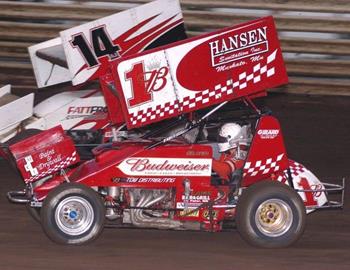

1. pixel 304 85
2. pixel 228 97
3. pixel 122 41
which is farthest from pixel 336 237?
pixel 304 85

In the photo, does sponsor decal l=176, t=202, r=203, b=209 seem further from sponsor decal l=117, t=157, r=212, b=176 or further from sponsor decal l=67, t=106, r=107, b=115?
sponsor decal l=67, t=106, r=107, b=115

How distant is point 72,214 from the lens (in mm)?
8203

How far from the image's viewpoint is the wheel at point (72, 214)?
8.14m

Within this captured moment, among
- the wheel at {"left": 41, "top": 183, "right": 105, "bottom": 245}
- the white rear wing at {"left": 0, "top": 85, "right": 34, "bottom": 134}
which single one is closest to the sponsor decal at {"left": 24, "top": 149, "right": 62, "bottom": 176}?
the wheel at {"left": 41, "top": 183, "right": 105, "bottom": 245}

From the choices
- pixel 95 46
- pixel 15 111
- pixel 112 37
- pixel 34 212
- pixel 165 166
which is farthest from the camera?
Result: pixel 15 111

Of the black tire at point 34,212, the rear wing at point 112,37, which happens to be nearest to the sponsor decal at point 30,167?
the black tire at point 34,212

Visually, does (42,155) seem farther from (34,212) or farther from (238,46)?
(238,46)

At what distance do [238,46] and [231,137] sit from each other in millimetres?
753

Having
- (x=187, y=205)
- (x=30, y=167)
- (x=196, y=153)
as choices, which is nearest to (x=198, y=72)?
(x=196, y=153)

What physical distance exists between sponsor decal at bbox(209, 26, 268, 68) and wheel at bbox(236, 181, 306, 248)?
1.01m

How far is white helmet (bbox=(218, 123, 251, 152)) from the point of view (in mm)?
8625

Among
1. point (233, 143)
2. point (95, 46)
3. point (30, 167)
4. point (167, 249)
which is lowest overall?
point (167, 249)

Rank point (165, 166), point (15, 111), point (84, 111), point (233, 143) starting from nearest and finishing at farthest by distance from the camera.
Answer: point (165, 166), point (233, 143), point (15, 111), point (84, 111)

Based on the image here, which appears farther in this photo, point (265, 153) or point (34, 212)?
point (34, 212)
